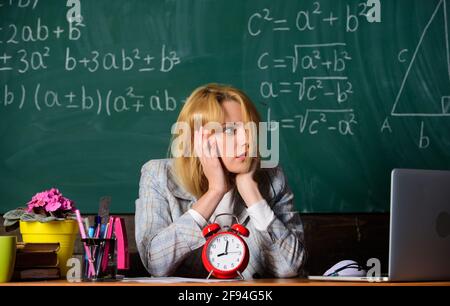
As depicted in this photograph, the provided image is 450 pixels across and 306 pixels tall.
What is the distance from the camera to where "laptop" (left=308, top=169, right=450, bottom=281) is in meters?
1.74

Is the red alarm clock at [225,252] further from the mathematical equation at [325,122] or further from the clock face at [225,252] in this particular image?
the mathematical equation at [325,122]

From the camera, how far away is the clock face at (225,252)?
6.45 feet

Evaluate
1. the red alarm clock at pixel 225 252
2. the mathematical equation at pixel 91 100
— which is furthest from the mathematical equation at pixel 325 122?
the red alarm clock at pixel 225 252

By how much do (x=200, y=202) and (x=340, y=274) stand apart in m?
0.53

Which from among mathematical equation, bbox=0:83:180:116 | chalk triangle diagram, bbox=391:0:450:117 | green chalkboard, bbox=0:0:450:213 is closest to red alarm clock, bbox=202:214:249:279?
green chalkboard, bbox=0:0:450:213

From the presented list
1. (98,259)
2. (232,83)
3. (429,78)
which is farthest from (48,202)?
(429,78)

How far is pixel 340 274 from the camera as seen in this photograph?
2154 mm

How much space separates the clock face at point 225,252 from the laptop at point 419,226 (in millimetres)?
353

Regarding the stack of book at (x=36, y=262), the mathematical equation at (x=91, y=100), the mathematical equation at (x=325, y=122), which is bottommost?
the stack of book at (x=36, y=262)

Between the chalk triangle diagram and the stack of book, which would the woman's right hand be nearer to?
the stack of book

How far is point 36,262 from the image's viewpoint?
6.48ft

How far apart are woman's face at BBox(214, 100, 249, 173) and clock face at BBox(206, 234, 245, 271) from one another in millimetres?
529

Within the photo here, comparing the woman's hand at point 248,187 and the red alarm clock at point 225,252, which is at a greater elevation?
the woman's hand at point 248,187

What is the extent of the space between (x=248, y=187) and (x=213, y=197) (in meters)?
0.14
